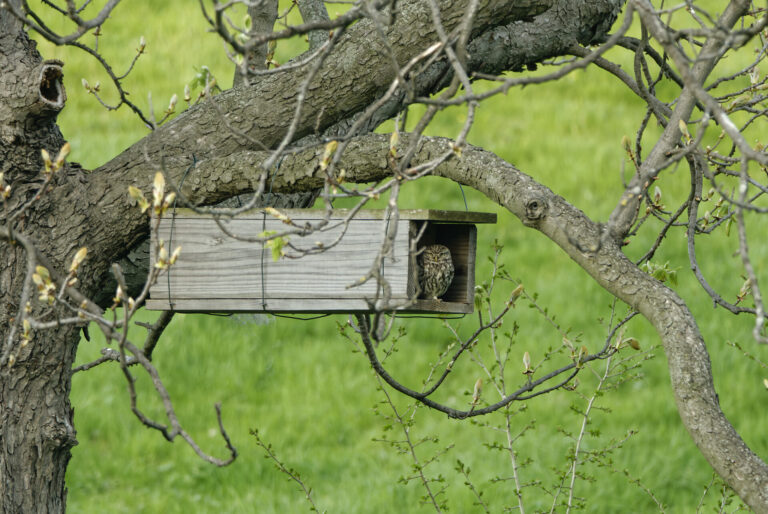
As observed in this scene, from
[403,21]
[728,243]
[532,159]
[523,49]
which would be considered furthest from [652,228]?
[403,21]

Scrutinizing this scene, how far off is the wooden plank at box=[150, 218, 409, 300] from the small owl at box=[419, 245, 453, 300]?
6.5 inches

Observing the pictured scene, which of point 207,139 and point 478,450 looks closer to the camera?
point 207,139

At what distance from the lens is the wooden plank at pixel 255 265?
96.6 inches

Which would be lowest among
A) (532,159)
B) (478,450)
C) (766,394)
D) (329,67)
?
(478,450)

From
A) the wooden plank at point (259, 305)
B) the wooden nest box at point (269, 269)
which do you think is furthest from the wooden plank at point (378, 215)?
the wooden plank at point (259, 305)

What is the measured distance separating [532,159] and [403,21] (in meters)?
4.73

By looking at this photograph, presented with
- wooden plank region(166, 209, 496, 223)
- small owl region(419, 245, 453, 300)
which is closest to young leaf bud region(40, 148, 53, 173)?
wooden plank region(166, 209, 496, 223)

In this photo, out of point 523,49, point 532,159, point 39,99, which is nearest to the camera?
point 39,99

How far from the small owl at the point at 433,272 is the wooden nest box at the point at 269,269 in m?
0.10

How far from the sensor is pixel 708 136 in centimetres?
739

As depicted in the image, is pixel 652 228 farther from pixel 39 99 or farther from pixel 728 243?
pixel 39 99

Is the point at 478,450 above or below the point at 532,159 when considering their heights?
below

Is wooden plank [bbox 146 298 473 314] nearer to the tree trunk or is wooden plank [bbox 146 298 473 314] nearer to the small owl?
the small owl

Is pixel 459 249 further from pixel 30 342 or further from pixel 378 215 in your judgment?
pixel 30 342
